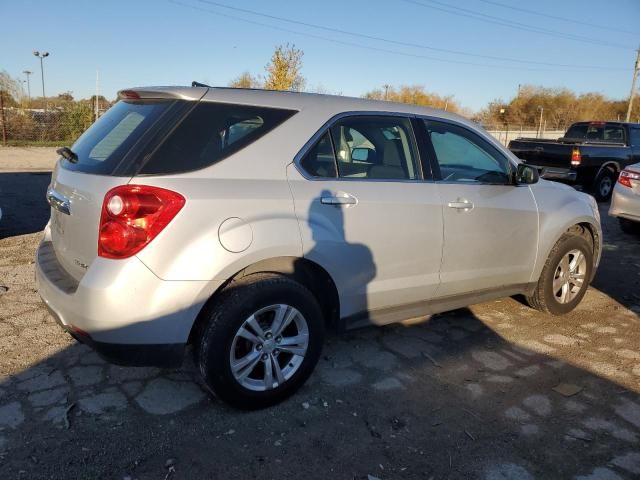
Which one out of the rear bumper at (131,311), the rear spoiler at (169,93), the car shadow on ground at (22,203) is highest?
the rear spoiler at (169,93)

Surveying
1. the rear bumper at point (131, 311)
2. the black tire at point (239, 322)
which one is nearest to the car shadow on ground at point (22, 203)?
the rear bumper at point (131, 311)

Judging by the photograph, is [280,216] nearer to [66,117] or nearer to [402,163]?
[402,163]

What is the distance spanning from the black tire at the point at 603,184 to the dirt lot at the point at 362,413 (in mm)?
8739

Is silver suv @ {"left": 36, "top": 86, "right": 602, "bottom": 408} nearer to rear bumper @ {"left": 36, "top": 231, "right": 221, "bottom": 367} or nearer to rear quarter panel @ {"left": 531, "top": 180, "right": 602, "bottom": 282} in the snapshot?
rear bumper @ {"left": 36, "top": 231, "right": 221, "bottom": 367}

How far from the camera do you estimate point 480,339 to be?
406 centimetres

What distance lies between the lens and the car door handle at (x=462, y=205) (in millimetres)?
3516

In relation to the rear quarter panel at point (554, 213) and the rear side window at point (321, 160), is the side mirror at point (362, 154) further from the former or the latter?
the rear quarter panel at point (554, 213)

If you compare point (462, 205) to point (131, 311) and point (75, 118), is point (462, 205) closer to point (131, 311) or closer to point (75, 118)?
point (131, 311)

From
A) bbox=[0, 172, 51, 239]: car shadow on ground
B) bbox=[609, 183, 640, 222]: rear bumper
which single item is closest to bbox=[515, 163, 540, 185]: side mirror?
bbox=[609, 183, 640, 222]: rear bumper

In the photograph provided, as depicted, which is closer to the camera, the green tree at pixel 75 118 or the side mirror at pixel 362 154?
the side mirror at pixel 362 154

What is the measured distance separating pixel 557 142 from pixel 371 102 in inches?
397

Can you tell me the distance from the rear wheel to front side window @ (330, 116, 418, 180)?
400 inches

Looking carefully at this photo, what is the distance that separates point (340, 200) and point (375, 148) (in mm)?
589

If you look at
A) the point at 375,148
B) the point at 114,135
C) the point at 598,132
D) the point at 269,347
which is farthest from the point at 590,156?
the point at 114,135
